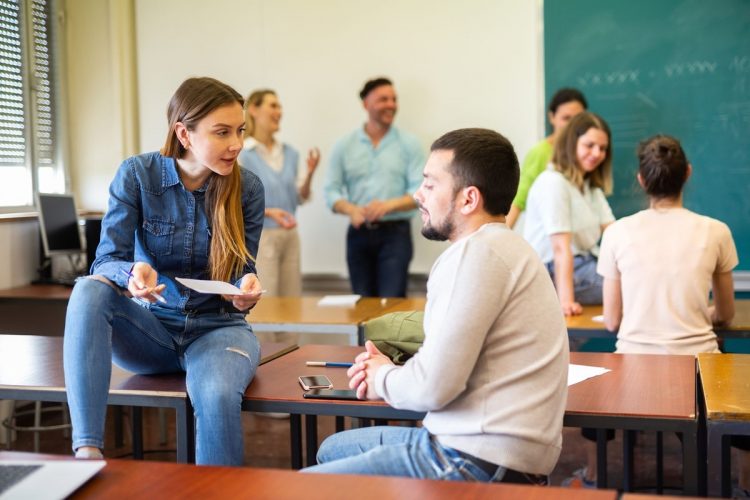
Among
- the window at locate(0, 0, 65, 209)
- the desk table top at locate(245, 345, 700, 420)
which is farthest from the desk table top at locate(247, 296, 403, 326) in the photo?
the window at locate(0, 0, 65, 209)

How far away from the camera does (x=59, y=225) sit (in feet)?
15.9

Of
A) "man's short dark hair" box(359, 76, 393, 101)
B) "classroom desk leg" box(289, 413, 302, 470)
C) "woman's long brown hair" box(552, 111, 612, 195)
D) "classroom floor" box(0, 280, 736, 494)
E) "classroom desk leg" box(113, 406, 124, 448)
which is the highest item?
"man's short dark hair" box(359, 76, 393, 101)

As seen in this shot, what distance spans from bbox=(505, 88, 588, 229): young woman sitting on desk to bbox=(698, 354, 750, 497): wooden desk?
223cm

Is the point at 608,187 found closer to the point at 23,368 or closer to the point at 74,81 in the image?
the point at 23,368

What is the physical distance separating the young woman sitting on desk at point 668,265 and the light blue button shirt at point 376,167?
2184mm

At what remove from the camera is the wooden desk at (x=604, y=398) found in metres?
1.85

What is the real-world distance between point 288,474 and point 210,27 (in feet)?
15.3

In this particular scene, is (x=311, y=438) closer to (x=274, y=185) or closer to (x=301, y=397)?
(x=301, y=397)

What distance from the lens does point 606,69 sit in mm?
4848

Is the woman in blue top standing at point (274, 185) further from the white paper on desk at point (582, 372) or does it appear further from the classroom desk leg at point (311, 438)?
the white paper on desk at point (582, 372)

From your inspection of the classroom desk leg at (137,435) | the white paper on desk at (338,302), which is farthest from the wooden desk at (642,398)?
the classroom desk leg at (137,435)

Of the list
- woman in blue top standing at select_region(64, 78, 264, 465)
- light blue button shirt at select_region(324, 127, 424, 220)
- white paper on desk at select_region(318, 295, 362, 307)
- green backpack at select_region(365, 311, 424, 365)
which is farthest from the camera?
light blue button shirt at select_region(324, 127, 424, 220)

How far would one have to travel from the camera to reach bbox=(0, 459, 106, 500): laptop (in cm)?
118

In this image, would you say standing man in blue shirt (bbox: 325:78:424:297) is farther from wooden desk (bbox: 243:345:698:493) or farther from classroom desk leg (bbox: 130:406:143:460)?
wooden desk (bbox: 243:345:698:493)
